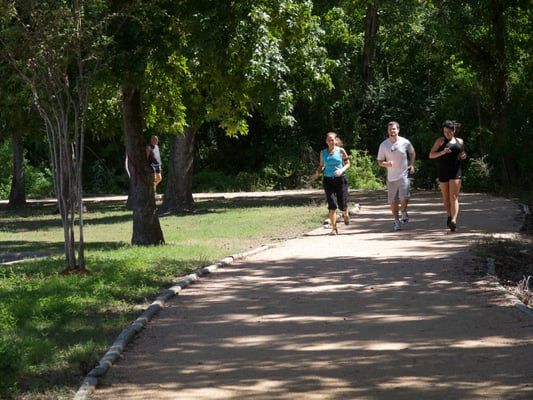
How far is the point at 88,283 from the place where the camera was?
12.1m

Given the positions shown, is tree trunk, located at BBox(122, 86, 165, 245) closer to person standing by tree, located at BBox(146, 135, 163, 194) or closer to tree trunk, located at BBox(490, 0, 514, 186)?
person standing by tree, located at BBox(146, 135, 163, 194)

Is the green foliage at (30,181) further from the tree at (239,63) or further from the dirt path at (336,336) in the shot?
the dirt path at (336,336)

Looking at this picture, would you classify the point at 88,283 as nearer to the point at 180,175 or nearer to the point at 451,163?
the point at 451,163

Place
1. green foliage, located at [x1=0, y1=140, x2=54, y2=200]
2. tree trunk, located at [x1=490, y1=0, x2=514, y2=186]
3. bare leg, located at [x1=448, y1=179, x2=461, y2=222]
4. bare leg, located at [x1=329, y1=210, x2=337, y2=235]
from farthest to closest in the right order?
green foliage, located at [x1=0, y1=140, x2=54, y2=200], tree trunk, located at [x1=490, y1=0, x2=514, y2=186], bare leg, located at [x1=329, y1=210, x2=337, y2=235], bare leg, located at [x1=448, y1=179, x2=461, y2=222]

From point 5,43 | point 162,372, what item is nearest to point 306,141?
point 5,43

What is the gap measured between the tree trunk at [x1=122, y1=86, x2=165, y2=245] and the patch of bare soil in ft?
20.8

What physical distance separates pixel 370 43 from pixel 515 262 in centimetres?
2970

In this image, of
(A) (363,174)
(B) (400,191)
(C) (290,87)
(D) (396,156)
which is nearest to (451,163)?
(D) (396,156)

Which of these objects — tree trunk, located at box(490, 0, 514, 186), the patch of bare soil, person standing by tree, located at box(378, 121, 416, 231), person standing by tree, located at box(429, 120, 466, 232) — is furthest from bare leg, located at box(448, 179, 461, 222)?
tree trunk, located at box(490, 0, 514, 186)

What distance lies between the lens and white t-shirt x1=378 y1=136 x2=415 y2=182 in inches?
727

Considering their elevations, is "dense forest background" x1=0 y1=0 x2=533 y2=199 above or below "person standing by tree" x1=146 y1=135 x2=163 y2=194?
above

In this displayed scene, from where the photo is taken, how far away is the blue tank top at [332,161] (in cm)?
1864

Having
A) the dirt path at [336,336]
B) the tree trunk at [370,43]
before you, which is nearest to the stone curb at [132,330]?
the dirt path at [336,336]

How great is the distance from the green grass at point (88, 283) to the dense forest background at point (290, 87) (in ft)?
8.78
